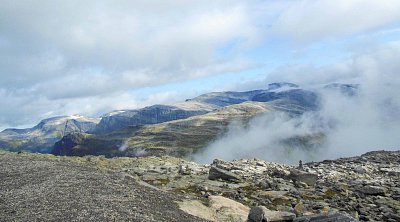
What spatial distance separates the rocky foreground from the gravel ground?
7 cm

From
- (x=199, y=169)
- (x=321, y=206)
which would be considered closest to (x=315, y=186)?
(x=321, y=206)

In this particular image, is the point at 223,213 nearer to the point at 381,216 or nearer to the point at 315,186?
the point at 381,216

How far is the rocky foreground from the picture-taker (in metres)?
31.3

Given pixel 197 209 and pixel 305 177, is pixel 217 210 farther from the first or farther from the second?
pixel 305 177

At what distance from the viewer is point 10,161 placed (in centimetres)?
4919

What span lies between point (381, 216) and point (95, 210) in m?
29.9

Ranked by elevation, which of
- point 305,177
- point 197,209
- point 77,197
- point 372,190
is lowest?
point 372,190

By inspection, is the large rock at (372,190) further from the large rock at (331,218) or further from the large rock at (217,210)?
the large rock at (331,218)

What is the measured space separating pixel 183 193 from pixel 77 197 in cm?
1423

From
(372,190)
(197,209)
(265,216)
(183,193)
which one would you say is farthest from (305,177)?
(197,209)

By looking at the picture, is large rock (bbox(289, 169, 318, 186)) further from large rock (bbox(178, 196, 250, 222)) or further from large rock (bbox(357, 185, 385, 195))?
large rock (bbox(178, 196, 250, 222))

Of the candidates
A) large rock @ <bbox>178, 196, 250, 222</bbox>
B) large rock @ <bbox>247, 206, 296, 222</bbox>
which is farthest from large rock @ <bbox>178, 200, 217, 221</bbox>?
large rock @ <bbox>247, 206, 296, 222</bbox>

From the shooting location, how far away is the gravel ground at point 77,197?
30.0m

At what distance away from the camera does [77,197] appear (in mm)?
33281
